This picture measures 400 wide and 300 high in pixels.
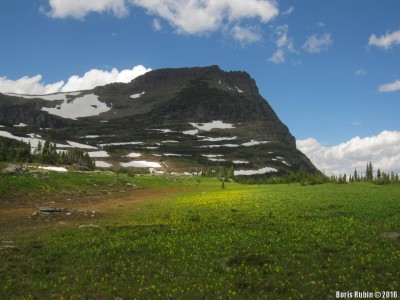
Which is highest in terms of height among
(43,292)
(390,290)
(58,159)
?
(58,159)

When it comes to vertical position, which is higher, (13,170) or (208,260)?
(13,170)

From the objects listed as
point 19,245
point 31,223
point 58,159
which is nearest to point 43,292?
point 19,245

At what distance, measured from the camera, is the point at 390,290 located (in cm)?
1349

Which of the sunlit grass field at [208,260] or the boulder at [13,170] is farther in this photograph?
the boulder at [13,170]

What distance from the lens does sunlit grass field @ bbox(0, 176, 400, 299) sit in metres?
14.4

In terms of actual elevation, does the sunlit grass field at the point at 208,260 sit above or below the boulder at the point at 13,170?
below

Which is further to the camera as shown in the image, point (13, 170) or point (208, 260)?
point (13, 170)

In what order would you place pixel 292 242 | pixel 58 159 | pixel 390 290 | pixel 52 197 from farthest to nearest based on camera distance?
1. pixel 58 159
2. pixel 52 197
3. pixel 292 242
4. pixel 390 290

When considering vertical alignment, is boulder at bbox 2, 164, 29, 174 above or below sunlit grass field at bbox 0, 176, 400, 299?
above

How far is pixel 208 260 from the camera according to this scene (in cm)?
1817

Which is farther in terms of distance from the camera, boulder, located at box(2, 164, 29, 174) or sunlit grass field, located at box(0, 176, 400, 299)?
boulder, located at box(2, 164, 29, 174)

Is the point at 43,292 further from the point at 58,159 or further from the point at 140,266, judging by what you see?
the point at 58,159

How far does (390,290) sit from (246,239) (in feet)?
30.9

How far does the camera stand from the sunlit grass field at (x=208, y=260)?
14414 millimetres
